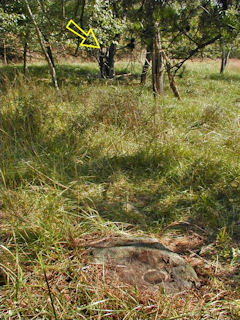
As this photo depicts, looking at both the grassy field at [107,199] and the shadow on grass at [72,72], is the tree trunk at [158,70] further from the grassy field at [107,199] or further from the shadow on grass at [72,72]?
the shadow on grass at [72,72]

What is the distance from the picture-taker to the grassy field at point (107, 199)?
1.55 m

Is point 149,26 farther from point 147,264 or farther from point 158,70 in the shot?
point 147,264

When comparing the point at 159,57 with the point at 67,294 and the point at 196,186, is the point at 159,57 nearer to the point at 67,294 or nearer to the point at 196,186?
the point at 196,186

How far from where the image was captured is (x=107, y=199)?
8.88 ft

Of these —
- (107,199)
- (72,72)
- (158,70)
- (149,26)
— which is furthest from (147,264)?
(72,72)

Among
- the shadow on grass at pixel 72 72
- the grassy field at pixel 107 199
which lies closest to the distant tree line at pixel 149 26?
the shadow on grass at pixel 72 72

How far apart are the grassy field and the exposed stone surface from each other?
0.24ft

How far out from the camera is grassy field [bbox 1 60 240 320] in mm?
1549

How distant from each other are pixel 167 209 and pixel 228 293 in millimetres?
962

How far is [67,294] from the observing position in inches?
62.0

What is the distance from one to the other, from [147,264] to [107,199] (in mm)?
997

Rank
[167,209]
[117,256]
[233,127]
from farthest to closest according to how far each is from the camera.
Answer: [233,127], [167,209], [117,256]

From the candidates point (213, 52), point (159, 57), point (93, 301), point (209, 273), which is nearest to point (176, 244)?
point (209, 273)

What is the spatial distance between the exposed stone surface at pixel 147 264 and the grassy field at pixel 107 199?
75mm
